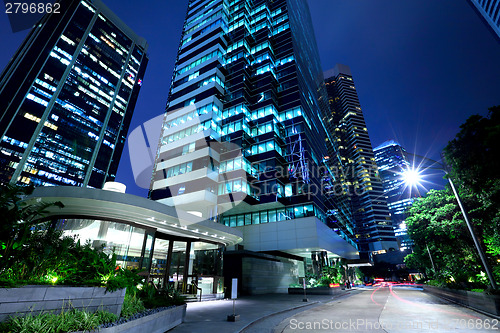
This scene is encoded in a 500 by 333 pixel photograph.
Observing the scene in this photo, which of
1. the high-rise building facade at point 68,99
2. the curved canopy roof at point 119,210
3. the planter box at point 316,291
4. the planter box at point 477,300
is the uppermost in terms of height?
the high-rise building facade at point 68,99

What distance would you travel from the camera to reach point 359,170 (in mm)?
163375

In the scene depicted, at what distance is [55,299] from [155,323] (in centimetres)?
337

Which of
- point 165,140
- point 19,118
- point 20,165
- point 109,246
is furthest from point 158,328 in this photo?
point 19,118

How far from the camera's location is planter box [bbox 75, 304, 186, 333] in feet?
20.3

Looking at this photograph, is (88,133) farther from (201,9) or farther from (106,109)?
(201,9)

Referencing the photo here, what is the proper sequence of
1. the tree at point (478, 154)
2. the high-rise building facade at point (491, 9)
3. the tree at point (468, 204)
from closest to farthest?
the tree at point (478, 154)
the tree at point (468, 204)
the high-rise building facade at point (491, 9)

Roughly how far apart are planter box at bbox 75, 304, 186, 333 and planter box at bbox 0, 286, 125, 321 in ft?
2.66

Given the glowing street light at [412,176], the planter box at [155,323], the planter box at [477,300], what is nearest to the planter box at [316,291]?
the planter box at [477,300]

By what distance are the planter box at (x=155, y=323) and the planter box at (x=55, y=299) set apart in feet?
2.66

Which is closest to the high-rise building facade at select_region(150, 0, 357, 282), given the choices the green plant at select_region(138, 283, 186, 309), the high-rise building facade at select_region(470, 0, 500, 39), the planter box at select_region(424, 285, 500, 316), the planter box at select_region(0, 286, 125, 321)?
the planter box at select_region(424, 285, 500, 316)

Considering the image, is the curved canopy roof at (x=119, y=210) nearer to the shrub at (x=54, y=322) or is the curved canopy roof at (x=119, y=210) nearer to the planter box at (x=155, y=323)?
the planter box at (x=155, y=323)

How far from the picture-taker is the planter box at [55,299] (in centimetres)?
507

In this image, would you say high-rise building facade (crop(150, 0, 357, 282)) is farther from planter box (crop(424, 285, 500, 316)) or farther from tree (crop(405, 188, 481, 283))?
planter box (crop(424, 285, 500, 316))

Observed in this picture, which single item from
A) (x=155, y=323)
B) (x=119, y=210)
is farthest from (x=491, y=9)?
(x=155, y=323)
